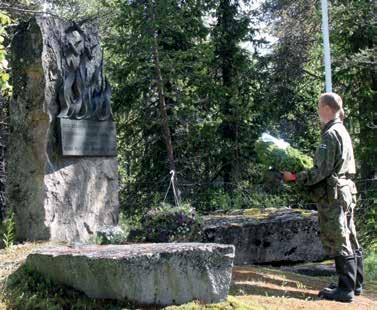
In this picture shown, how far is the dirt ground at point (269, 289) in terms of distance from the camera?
211 inches

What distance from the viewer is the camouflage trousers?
568 cm

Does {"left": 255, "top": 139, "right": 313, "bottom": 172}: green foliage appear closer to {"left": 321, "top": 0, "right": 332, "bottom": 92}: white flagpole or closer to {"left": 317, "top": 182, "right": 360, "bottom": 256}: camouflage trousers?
{"left": 317, "top": 182, "right": 360, "bottom": 256}: camouflage trousers

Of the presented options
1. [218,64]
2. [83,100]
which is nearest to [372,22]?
[218,64]

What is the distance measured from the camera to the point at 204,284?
491 cm

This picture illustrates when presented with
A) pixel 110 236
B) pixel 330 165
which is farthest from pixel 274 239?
pixel 330 165

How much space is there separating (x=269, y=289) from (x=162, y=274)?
1731 millimetres

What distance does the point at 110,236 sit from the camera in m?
7.67

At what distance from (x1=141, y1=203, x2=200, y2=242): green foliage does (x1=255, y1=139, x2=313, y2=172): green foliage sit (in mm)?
2311

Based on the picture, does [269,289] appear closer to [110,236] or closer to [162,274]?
[162,274]

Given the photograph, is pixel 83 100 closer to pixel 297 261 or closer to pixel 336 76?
pixel 297 261

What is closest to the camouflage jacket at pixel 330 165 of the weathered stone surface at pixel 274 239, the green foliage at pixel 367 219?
the weathered stone surface at pixel 274 239

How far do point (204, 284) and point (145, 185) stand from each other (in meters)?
9.71

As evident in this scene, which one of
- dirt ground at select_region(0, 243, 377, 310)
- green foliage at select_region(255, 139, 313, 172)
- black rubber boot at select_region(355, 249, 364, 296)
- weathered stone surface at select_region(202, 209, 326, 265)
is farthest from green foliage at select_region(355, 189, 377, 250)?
green foliage at select_region(255, 139, 313, 172)

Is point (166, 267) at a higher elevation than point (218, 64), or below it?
below
